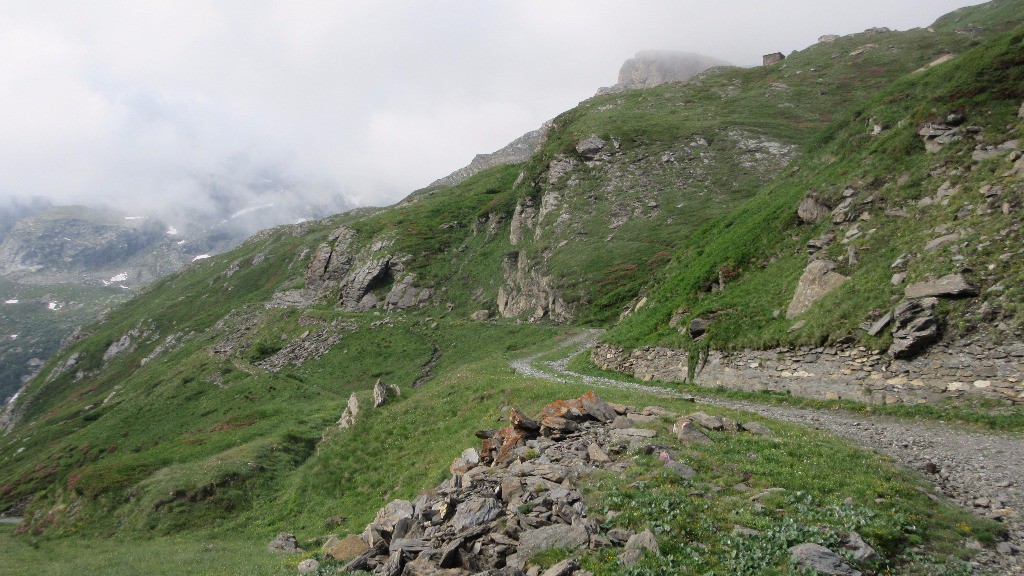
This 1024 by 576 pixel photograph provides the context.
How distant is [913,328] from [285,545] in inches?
1157

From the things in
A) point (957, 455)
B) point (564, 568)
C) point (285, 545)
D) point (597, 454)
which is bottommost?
point (285, 545)

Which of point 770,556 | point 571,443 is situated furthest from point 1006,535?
point 571,443

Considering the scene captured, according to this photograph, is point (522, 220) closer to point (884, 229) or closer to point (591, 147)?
point (591, 147)

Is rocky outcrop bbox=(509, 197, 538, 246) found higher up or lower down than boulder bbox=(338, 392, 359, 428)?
higher up

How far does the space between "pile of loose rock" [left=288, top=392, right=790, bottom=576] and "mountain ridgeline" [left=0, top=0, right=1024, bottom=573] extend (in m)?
5.76

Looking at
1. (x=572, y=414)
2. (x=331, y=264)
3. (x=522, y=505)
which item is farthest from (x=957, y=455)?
(x=331, y=264)

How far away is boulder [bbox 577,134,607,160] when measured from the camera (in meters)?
101

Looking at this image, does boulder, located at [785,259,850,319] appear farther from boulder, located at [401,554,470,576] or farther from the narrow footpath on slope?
boulder, located at [401,554,470,576]

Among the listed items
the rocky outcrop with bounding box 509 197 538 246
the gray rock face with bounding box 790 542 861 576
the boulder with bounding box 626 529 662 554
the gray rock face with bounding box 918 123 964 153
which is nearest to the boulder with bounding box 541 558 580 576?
the boulder with bounding box 626 529 662 554

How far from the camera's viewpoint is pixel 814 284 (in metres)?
26.9

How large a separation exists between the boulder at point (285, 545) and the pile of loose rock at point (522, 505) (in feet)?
18.9

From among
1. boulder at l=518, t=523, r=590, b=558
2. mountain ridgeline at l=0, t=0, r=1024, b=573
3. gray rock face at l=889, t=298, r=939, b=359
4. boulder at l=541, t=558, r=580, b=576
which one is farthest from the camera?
mountain ridgeline at l=0, t=0, r=1024, b=573

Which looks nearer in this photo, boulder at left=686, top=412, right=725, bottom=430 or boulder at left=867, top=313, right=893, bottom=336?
boulder at left=686, top=412, right=725, bottom=430

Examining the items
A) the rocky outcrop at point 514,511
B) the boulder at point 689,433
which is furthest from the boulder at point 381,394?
the boulder at point 689,433
